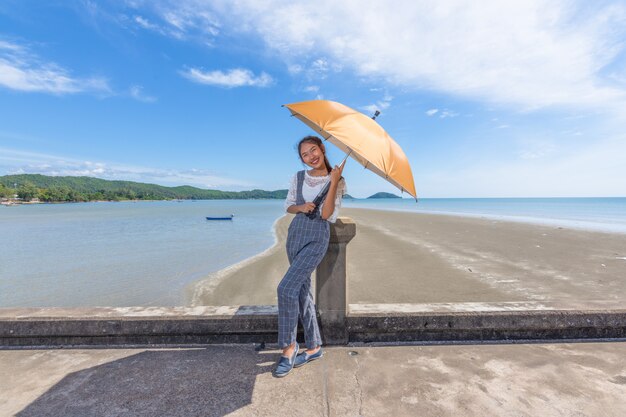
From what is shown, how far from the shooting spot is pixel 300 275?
2.94m

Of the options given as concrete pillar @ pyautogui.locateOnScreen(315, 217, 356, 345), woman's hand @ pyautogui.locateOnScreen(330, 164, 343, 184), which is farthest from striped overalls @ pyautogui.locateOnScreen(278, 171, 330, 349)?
woman's hand @ pyautogui.locateOnScreen(330, 164, 343, 184)

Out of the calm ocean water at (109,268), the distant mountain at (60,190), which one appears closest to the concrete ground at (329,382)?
the calm ocean water at (109,268)

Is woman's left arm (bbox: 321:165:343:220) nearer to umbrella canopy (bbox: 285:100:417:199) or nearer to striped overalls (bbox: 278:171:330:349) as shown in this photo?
striped overalls (bbox: 278:171:330:349)

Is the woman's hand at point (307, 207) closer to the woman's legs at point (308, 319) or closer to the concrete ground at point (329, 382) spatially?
the woman's legs at point (308, 319)

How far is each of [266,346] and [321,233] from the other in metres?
1.39

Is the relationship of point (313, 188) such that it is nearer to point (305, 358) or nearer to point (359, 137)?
point (359, 137)

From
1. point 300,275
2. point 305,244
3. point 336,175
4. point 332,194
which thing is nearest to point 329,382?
point 300,275

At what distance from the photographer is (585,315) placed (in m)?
3.39

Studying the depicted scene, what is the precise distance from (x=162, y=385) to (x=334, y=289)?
5.74 feet

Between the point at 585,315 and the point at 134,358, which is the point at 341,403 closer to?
the point at 134,358

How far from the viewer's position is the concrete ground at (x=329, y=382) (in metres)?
2.38

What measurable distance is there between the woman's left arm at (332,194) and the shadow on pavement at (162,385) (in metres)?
1.53

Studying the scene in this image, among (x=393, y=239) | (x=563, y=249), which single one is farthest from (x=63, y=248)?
(x=563, y=249)

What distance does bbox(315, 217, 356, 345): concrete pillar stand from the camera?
10.7 feet
